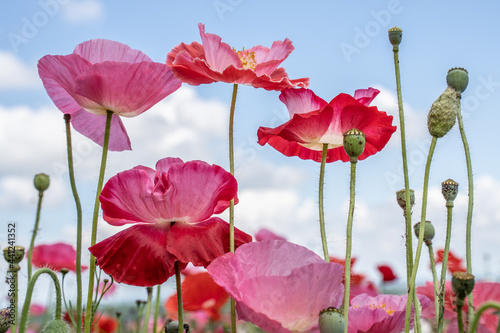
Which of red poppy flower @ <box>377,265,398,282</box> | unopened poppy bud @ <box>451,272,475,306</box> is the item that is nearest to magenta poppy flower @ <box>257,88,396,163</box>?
unopened poppy bud @ <box>451,272,475,306</box>

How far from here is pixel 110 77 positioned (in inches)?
32.4

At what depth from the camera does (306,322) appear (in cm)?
71

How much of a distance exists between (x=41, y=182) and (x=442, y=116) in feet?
2.38

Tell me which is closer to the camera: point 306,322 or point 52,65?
point 306,322

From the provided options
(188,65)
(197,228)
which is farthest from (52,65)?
(197,228)

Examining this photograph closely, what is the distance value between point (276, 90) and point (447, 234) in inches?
12.5

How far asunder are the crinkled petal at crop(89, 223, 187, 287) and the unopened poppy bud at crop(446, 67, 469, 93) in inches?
16.8

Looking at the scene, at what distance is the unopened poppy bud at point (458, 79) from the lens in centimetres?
81

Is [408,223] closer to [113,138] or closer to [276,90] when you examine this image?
[276,90]

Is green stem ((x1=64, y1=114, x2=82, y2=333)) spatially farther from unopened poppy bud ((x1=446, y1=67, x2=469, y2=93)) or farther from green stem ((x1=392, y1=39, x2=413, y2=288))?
unopened poppy bud ((x1=446, y1=67, x2=469, y2=93))

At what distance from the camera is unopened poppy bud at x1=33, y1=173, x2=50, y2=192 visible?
43.7 inches

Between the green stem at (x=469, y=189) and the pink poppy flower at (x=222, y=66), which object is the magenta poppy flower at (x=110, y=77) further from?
the green stem at (x=469, y=189)

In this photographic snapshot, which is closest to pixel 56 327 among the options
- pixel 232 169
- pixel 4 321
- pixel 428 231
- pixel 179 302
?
pixel 4 321

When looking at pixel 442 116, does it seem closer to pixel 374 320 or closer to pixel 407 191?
pixel 407 191
